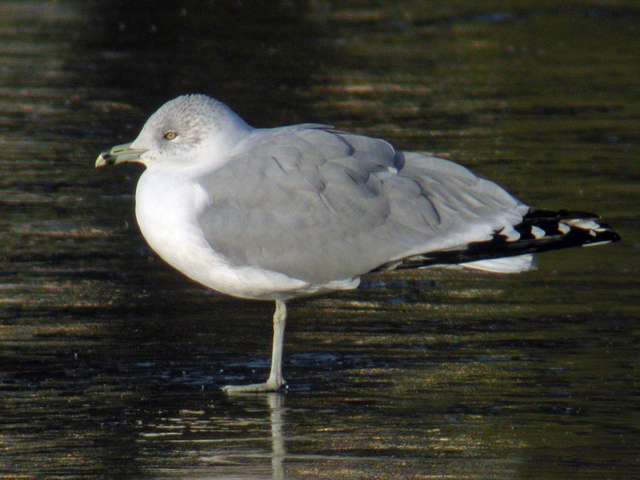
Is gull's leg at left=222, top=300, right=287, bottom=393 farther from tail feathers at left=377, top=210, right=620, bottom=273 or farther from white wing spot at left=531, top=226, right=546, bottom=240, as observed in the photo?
white wing spot at left=531, top=226, right=546, bottom=240

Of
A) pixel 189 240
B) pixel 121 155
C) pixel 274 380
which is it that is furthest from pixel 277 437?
pixel 121 155

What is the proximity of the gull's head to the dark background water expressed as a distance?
1.01 metres

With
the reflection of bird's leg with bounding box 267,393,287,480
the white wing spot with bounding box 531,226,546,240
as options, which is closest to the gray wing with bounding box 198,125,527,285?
the white wing spot with bounding box 531,226,546,240

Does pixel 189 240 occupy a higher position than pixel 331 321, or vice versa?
pixel 189 240

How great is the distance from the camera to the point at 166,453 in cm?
479

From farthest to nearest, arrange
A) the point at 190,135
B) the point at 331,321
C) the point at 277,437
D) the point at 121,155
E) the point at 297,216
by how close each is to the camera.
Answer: the point at 331,321
the point at 121,155
the point at 190,135
the point at 297,216
the point at 277,437

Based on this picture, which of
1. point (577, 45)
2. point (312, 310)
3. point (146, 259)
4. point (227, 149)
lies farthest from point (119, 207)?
point (577, 45)

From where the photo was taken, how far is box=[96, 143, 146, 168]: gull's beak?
A: 19.7 feet

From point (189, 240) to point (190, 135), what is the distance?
60cm

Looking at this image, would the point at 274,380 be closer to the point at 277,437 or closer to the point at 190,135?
the point at 277,437

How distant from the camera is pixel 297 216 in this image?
5.70 metres

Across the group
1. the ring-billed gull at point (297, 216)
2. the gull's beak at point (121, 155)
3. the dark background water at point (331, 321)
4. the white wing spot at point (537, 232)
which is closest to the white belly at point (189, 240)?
the ring-billed gull at point (297, 216)

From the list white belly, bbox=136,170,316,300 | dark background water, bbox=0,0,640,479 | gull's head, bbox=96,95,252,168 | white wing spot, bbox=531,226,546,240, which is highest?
gull's head, bbox=96,95,252,168

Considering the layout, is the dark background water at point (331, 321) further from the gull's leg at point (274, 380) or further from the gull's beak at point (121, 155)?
the gull's beak at point (121, 155)
